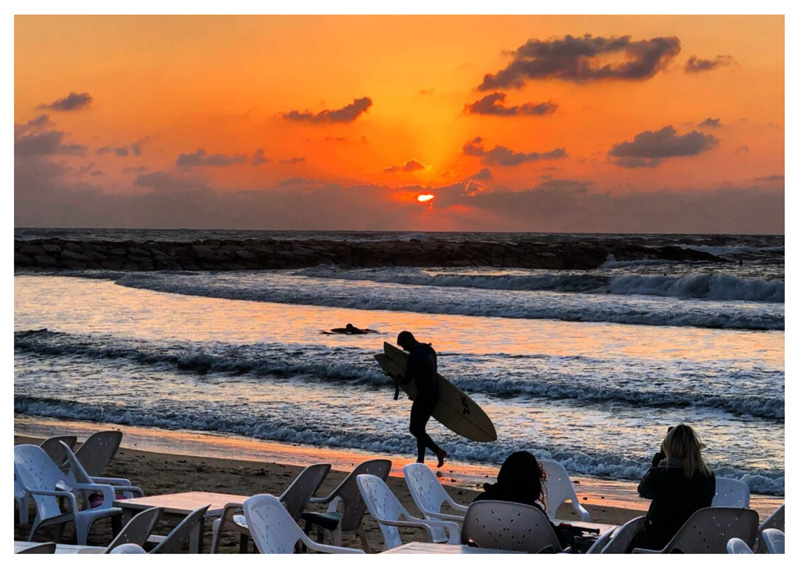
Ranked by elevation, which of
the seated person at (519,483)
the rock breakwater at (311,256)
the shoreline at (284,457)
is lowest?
the shoreline at (284,457)

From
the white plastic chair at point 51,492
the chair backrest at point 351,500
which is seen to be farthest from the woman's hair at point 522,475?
the white plastic chair at point 51,492

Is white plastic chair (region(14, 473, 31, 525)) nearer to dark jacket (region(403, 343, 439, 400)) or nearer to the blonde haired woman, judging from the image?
the blonde haired woman

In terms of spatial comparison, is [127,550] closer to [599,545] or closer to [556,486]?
[599,545]

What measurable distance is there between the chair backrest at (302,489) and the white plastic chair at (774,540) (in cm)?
278

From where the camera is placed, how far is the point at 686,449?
5.30 m

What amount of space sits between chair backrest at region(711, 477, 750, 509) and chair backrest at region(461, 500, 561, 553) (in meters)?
1.87

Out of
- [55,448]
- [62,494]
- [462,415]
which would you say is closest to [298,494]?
[62,494]

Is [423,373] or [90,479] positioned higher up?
[423,373]

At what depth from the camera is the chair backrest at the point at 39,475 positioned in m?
6.67

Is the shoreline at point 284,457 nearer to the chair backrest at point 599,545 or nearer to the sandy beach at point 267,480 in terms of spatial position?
the sandy beach at point 267,480

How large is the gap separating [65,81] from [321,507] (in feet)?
58.5

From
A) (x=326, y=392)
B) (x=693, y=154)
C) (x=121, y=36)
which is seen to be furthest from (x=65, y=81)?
(x=693, y=154)
